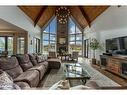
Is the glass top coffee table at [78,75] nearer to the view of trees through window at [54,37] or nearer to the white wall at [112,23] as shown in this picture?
the white wall at [112,23]

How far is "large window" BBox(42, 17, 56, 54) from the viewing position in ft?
52.4

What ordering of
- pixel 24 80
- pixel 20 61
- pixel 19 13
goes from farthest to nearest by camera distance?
pixel 19 13, pixel 20 61, pixel 24 80

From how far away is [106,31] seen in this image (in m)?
8.81

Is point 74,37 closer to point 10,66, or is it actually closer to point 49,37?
point 49,37

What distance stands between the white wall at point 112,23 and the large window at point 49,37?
6.43 metres

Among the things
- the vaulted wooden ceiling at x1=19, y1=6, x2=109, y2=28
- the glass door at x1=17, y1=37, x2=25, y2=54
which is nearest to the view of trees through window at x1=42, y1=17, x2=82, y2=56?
the vaulted wooden ceiling at x1=19, y1=6, x2=109, y2=28

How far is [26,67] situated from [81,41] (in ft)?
37.9

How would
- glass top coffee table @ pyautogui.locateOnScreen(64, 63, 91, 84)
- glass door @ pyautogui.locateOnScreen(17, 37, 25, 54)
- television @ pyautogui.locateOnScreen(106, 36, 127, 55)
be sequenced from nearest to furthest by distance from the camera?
glass top coffee table @ pyautogui.locateOnScreen(64, 63, 91, 84)
television @ pyautogui.locateOnScreen(106, 36, 127, 55)
glass door @ pyautogui.locateOnScreen(17, 37, 25, 54)

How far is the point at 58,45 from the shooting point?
53.4 ft

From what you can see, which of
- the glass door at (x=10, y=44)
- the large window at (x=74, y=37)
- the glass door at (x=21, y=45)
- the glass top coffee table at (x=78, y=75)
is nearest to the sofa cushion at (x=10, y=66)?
the glass top coffee table at (x=78, y=75)

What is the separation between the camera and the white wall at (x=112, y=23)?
Answer: 6.45 m

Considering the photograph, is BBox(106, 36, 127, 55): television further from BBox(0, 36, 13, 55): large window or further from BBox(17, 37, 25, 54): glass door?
BBox(0, 36, 13, 55): large window
